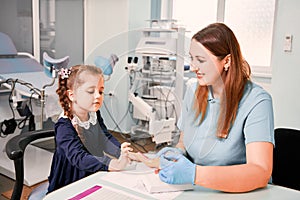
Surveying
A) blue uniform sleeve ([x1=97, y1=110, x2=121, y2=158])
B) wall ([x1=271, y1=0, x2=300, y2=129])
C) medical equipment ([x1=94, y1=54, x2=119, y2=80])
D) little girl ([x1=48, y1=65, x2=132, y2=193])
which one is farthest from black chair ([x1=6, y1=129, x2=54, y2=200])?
wall ([x1=271, y1=0, x2=300, y2=129])

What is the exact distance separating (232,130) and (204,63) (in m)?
0.29

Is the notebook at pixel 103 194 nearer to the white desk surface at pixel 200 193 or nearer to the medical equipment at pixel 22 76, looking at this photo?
the white desk surface at pixel 200 193

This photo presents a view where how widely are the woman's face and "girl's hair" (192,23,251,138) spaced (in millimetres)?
19

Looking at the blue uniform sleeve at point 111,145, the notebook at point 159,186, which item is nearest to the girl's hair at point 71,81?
the blue uniform sleeve at point 111,145

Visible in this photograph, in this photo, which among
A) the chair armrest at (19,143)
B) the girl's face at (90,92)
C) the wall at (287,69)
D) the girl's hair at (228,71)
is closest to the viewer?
the girl's face at (90,92)

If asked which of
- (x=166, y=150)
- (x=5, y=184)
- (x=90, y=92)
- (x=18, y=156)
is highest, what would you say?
(x=90, y=92)

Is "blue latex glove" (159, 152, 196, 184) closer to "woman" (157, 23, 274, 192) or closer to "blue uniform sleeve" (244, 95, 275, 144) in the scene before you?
"woman" (157, 23, 274, 192)

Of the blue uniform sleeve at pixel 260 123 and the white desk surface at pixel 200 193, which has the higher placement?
the blue uniform sleeve at pixel 260 123

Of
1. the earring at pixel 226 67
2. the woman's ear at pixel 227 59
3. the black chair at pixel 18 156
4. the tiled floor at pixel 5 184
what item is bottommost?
the tiled floor at pixel 5 184

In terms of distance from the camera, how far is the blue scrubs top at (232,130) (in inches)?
41.6

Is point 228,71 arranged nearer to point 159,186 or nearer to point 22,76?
point 159,186

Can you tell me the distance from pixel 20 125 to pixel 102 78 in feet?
7.21

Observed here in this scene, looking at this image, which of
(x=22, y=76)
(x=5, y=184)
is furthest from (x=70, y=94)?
(x=22, y=76)

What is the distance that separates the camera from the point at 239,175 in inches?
38.5
